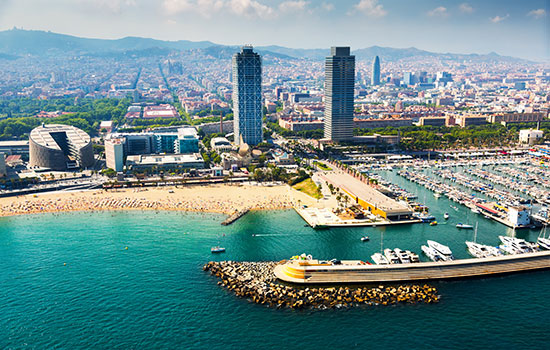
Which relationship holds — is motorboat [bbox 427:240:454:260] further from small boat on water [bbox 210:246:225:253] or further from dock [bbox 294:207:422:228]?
small boat on water [bbox 210:246:225:253]

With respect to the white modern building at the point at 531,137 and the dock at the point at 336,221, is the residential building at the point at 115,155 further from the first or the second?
the white modern building at the point at 531,137

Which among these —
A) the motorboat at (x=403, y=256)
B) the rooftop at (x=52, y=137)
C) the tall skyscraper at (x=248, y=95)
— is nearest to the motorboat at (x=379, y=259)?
the motorboat at (x=403, y=256)

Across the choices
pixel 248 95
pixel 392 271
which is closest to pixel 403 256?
pixel 392 271

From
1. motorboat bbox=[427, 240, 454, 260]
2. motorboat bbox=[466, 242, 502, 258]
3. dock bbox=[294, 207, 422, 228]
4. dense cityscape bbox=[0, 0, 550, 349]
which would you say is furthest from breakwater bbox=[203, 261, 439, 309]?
dock bbox=[294, 207, 422, 228]

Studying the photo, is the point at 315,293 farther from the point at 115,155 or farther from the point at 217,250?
the point at 115,155

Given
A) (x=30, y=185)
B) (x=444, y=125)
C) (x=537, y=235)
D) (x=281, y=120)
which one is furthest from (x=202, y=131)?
(x=537, y=235)
